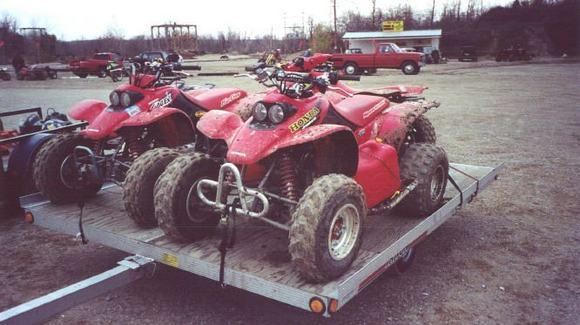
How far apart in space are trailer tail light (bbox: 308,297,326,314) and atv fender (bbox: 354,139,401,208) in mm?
1399

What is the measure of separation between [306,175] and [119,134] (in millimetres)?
2263

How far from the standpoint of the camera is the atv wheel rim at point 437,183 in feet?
16.8

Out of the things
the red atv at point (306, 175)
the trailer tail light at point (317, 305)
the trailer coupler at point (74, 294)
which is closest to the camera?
the trailer coupler at point (74, 294)

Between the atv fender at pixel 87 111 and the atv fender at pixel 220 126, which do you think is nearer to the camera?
the atv fender at pixel 220 126

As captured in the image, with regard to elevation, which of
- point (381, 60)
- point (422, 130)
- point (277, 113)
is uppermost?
point (381, 60)

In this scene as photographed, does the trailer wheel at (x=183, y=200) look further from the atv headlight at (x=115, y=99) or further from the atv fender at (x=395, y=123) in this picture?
the atv headlight at (x=115, y=99)

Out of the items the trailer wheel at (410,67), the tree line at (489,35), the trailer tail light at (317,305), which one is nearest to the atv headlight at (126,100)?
the trailer tail light at (317,305)

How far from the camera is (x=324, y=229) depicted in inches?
135

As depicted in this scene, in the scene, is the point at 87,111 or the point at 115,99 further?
the point at 87,111

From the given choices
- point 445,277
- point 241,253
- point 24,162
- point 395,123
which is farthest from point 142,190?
point 445,277

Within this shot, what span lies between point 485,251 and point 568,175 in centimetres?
348

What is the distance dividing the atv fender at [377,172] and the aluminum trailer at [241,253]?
316 millimetres

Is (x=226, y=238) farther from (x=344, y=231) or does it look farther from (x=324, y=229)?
(x=344, y=231)

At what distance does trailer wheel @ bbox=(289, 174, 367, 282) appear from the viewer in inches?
132
